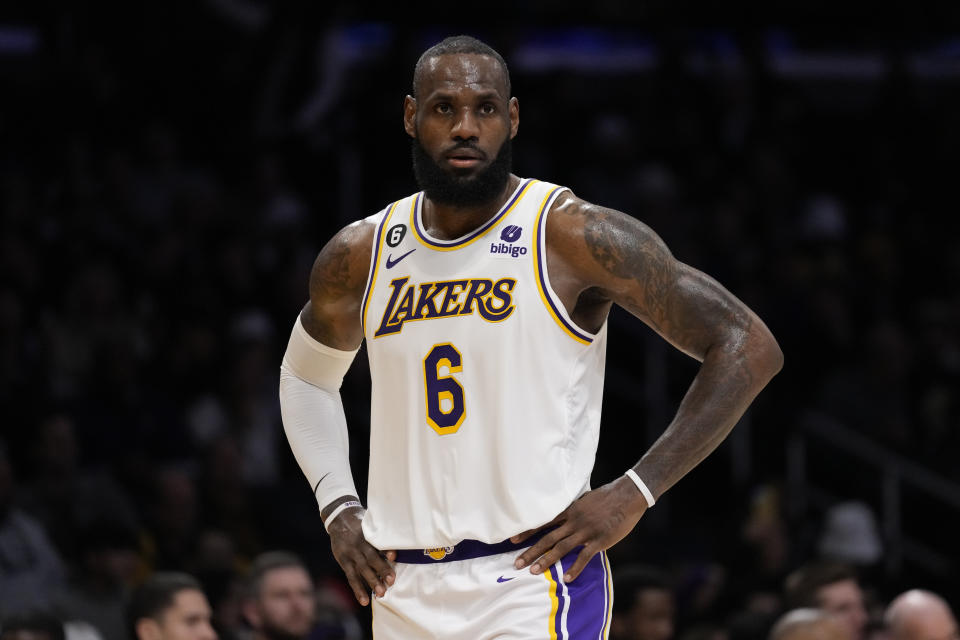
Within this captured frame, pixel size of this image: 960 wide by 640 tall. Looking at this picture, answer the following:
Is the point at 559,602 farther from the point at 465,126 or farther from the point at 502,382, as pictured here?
the point at 465,126

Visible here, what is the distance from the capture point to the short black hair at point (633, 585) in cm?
777

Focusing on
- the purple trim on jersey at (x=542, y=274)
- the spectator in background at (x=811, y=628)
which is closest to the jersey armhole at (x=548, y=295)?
the purple trim on jersey at (x=542, y=274)

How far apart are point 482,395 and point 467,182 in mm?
611

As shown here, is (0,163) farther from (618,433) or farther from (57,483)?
(618,433)

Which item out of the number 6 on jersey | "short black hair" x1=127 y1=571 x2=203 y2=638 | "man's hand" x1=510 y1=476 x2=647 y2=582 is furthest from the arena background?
"man's hand" x1=510 y1=476 x2=647 y2=582

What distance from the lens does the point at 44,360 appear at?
9.46 meters

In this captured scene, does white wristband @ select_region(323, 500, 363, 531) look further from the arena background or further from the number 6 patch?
the arena background

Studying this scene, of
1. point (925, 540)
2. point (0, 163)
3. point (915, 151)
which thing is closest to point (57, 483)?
point (0, 163)

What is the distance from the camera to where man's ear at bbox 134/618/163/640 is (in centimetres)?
645

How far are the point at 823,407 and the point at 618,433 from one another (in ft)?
5.20

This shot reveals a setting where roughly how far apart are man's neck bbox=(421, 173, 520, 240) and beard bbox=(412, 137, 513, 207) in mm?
25

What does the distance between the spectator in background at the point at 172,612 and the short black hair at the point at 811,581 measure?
10.1ft

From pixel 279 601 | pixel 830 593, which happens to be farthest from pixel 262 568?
pixel 830 593

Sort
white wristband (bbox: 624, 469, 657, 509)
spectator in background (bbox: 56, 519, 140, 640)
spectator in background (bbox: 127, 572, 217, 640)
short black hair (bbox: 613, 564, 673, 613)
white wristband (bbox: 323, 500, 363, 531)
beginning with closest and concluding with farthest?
white wristband (bbox: 624, 469, 657, 509) < white wristband (bbox: 323, 500, 363, 531) < spectator in background (bbox: 127, 572, 217, 640) < short black hair (bbox: 613, 564, 673, 613) < spectator in background (bbox: 56, 519, 140, 640)
